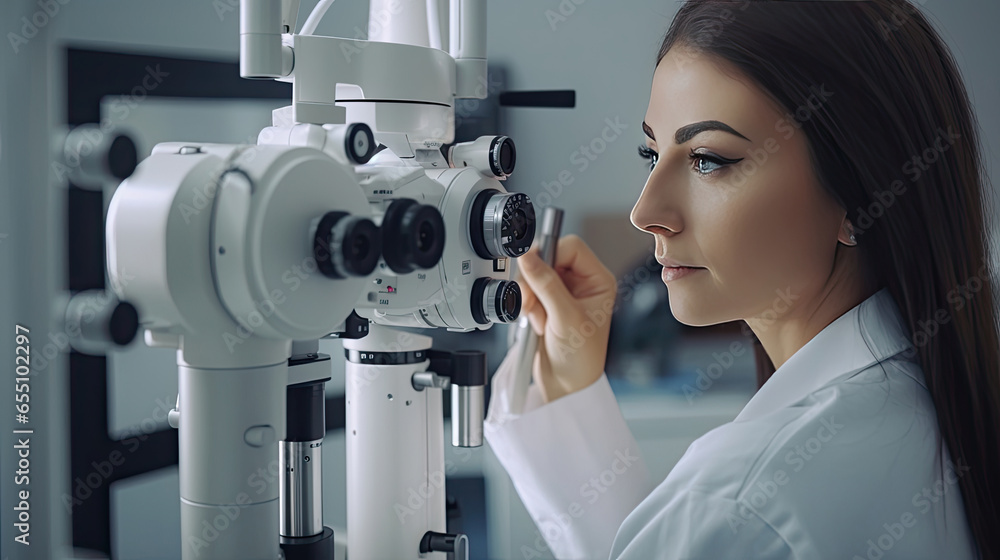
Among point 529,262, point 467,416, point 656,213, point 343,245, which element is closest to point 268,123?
point 529,262

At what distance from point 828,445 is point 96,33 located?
0.99 m

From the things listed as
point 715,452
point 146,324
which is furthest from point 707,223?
point 146,324

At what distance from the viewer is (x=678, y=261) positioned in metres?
0.63

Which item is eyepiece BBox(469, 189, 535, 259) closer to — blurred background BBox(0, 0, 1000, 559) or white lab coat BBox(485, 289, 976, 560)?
white lab coat BBox(485, 289, 976, 560)

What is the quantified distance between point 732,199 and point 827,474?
218 mm

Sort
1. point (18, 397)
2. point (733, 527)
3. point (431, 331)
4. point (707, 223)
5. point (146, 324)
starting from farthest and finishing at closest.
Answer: point (431, 331), point (18, 397), point (707, 223), point (733, 527), point (146, 324)

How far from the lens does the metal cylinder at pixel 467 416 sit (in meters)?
0.74

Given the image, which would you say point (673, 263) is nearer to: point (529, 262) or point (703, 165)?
point (703, 165)

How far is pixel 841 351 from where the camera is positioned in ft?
1.97

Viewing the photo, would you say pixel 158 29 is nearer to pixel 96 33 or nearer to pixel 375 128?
pixel 96 33

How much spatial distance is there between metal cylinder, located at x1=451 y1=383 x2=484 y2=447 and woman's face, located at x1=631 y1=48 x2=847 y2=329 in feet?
0.73

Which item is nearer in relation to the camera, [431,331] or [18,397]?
[18,397]

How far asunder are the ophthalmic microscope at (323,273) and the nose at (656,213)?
98mm

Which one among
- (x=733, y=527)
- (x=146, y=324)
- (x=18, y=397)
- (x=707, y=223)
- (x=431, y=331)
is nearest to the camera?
(x=146, y=324)
